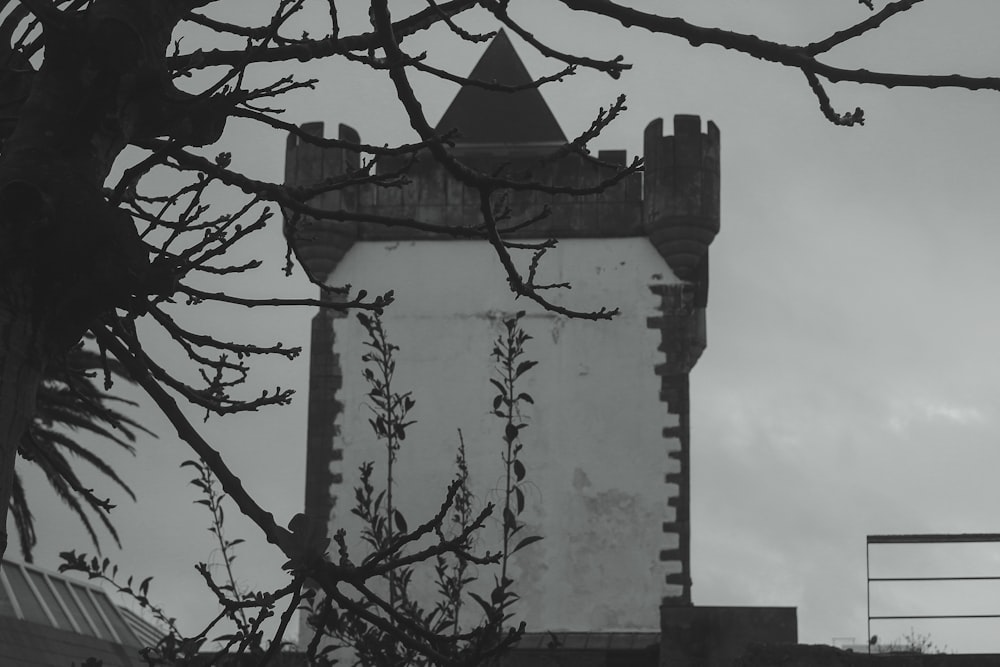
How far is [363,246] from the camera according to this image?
81.8ft

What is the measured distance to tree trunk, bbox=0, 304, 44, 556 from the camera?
3.96 metres

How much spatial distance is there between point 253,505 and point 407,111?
3.63 ft

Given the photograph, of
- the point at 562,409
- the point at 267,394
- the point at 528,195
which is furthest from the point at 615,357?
the point at 267,394

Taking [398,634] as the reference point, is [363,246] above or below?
above

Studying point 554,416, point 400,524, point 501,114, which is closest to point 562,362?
point 554,416

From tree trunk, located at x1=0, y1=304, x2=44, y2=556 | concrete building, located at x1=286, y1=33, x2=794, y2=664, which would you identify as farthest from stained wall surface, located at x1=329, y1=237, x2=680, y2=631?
tree trunk, located at x1=0, y1=304, x2=44, y2=556

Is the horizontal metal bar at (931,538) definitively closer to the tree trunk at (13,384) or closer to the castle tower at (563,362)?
the tree trunk at (13,384)

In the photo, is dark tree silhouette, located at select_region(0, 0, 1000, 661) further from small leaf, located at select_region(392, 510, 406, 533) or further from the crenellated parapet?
the crenellated parapet

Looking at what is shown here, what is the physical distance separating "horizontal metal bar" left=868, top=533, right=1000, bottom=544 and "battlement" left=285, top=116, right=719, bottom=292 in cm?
1299

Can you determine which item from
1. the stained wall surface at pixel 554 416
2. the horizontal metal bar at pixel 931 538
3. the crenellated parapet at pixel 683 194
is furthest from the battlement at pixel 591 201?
the horizontal metal bar at pixel 931 538

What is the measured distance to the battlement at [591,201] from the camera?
23.9 metres

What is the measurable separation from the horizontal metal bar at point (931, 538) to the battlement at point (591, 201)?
13.0 m

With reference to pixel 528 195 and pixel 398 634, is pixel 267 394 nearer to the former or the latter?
pixel 398 634

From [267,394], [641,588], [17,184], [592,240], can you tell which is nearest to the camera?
[17,184]
